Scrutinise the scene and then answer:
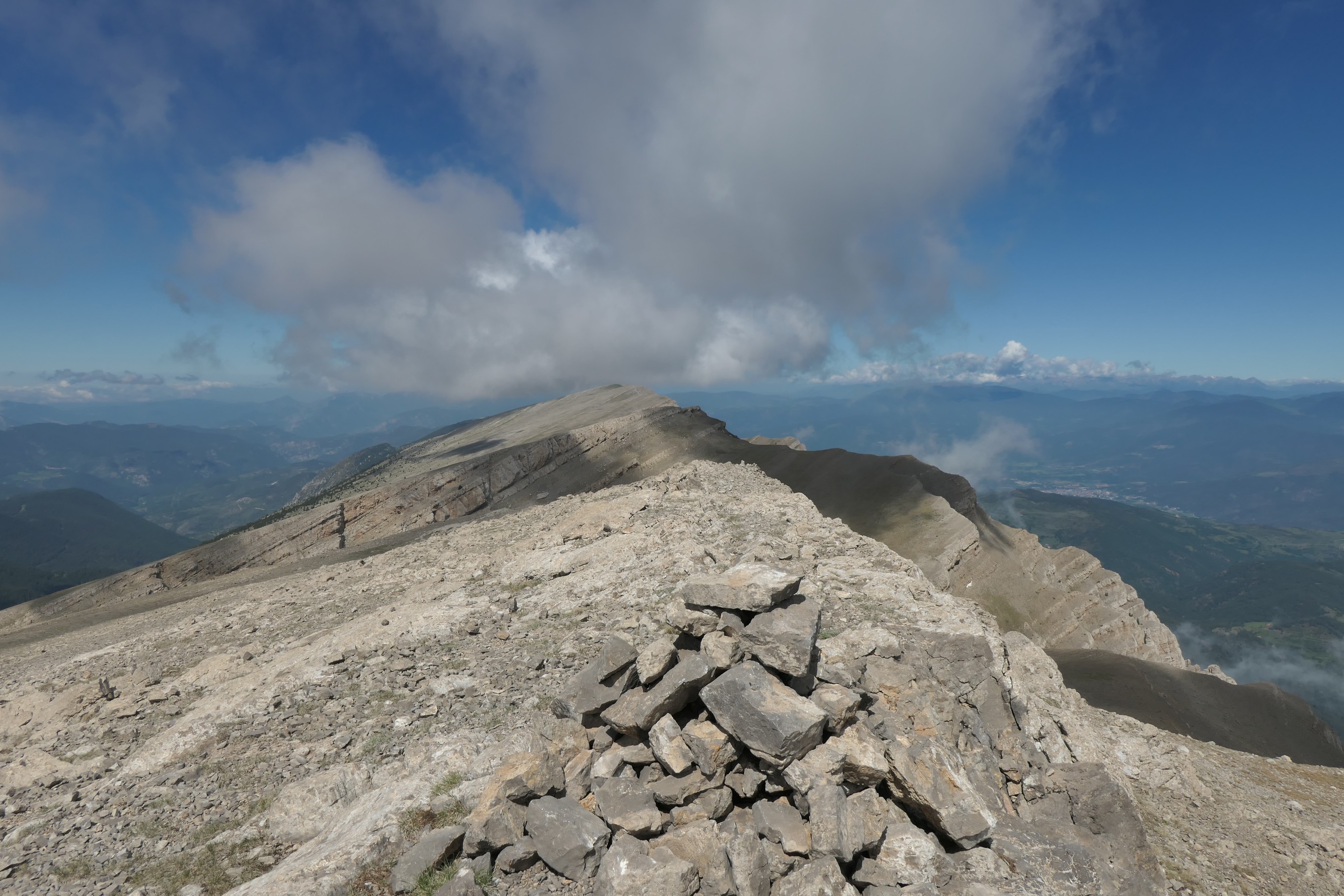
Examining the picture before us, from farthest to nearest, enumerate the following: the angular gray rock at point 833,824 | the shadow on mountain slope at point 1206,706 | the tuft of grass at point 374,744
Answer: the shadow on mountain slope at point 1206,706
the tuft of grass at point 374,744
the angular gray rock at point 833,824

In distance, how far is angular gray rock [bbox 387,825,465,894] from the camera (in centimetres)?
836

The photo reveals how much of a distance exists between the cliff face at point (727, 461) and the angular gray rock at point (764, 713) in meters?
50.5

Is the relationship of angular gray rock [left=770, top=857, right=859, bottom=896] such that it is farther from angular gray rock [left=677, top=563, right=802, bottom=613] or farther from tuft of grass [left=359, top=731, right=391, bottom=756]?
tuft of grass [left=359, top=731, right=391, bottom=756]

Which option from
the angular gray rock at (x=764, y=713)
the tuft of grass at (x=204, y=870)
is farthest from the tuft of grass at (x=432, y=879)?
the angular gray rock at (x=764, y=713)

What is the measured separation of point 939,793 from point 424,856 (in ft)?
26.5

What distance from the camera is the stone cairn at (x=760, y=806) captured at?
7871 mm

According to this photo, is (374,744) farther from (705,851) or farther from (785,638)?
(785,638)

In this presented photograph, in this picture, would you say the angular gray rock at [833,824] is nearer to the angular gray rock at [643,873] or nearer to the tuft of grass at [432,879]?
the angular gray rock at [643,873]

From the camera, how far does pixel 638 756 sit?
9188mm

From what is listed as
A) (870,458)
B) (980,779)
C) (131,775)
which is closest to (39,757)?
(131,775)

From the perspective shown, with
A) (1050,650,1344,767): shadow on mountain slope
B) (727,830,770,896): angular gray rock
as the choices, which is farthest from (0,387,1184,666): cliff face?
(727,830,770,896): angular gray rock

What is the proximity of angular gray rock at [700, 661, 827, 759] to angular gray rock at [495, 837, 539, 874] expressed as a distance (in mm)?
3368

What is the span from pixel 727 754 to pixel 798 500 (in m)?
22.0

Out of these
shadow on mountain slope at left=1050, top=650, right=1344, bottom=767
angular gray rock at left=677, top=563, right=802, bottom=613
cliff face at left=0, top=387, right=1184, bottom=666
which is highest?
angular gray rock at left=677, top=563, right=802, bottom=613
